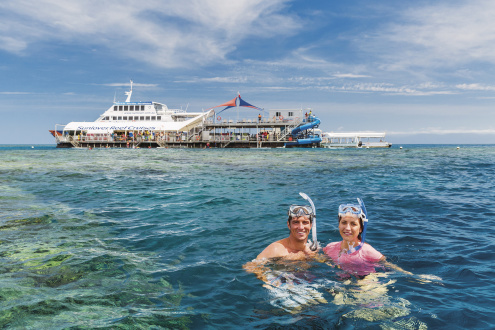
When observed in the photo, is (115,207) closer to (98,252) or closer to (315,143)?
(98,252)

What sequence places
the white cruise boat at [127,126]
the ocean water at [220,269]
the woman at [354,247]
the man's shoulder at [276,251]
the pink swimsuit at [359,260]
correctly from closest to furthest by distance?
the ocean water at [220,269]
the woman at [354,247]
the pink swimsuit at [359,260]
the man's shoulder at [276,251]
the white cruise boat at [127,126]

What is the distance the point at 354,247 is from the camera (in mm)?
5148

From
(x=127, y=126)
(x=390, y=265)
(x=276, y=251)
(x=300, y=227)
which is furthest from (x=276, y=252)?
(x=127, y=126)

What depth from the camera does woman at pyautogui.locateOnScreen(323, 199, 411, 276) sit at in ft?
16.2

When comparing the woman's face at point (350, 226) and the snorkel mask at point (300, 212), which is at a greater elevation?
the snorkel mask at point (300, 212)

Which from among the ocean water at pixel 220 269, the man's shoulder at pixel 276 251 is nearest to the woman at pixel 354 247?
the ocean water at pixel 220 269

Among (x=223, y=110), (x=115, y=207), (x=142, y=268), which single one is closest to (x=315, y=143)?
(x=223, y=110)

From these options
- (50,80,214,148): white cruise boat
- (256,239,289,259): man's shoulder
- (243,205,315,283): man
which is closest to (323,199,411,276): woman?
(243,205,315,283): man

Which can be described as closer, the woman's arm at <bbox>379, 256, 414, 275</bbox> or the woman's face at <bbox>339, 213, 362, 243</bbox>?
the woman's face at <bbox>339, 213, 362, 243</bbox>

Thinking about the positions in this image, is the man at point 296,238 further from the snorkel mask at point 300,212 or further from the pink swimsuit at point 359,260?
the pink swimsuit at point 359,260

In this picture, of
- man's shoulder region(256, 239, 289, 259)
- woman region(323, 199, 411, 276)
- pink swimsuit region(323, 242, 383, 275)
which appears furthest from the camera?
man's shoulder region(256, 239, 289, 259)

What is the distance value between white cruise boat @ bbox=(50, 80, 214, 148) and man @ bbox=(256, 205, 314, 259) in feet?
215

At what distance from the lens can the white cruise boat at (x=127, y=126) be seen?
6881 centimetres

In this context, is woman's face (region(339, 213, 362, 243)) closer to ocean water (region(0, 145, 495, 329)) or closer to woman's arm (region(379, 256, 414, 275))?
ocean water (region(0, 145, 495, 329))
